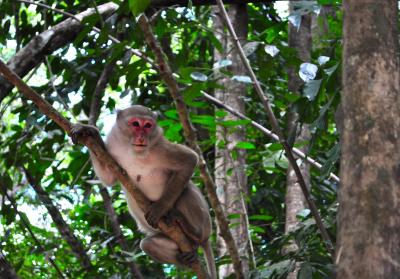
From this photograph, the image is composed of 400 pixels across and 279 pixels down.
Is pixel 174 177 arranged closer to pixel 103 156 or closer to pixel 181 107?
pixel 103 156

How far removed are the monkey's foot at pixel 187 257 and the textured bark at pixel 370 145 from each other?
316 centimetres

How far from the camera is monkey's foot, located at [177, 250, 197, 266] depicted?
5.48 meters

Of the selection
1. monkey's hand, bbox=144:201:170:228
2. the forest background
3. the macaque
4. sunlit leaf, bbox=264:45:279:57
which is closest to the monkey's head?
the macaque

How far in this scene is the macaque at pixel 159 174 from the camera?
542 centimetres

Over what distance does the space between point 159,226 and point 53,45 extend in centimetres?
221

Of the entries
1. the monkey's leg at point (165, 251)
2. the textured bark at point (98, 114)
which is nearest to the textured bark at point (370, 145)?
the monkey's leg at point (165, 251)

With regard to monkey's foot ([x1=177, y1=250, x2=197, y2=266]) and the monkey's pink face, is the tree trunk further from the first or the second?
the monkey's pink face

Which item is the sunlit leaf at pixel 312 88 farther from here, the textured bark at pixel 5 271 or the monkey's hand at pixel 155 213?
the textured bark at pixel 5 271

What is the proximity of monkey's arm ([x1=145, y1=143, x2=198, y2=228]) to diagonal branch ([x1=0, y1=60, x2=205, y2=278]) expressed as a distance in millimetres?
101

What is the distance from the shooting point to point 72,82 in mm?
6781

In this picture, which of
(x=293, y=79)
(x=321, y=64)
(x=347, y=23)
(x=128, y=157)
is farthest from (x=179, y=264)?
(x=347, y=23)

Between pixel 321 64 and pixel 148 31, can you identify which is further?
pixel 321 64

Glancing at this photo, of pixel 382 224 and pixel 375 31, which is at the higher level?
pixel 375 31

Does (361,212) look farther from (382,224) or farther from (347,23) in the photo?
(347,23)
